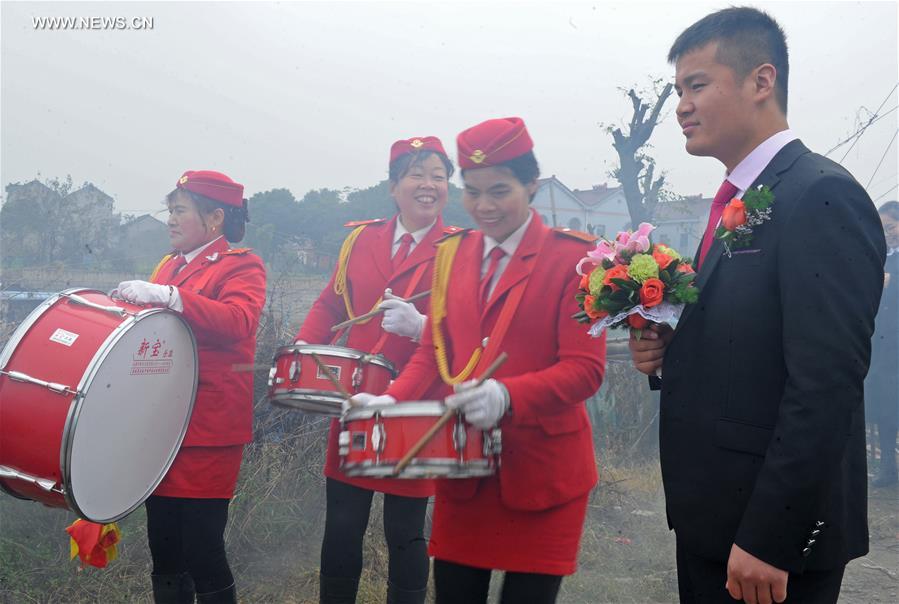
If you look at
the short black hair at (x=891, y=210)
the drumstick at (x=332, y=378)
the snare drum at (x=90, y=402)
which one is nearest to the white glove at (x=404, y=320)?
the drumstick at (x=332, y=378)

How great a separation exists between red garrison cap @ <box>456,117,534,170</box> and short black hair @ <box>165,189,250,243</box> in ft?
4.80

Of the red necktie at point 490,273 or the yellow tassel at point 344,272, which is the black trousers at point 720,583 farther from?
the yellow tassel at point 344,272

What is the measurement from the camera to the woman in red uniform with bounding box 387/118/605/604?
7.39 feet

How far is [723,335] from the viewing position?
1712 millimetres

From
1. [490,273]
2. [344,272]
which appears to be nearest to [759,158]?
[490,273]

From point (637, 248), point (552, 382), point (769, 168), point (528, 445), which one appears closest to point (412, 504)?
point (528, 445)

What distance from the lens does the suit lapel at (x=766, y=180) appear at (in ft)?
5.68

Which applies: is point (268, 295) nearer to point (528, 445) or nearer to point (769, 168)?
point (528, 445)

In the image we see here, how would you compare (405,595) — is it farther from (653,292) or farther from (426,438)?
(653,292)

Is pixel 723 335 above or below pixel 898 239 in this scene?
below

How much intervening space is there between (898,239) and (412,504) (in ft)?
16.9

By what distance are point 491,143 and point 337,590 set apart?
1933 mm

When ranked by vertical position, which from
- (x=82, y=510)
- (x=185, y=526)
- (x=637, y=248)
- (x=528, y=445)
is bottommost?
(x=185, y=526)

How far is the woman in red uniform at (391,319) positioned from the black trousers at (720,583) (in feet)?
4.46
